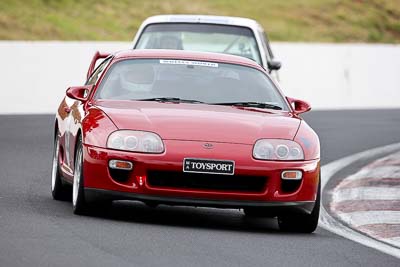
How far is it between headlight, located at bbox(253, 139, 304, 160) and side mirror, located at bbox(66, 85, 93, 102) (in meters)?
1.60

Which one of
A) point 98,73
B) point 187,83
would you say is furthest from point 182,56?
point 98,73

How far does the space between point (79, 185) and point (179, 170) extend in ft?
2.46

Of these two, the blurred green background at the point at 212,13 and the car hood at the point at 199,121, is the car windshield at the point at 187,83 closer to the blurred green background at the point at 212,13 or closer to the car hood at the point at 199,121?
the car hood at the point at 199,121

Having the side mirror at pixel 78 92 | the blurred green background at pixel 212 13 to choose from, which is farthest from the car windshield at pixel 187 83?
the blurred green background at pixel 212 13

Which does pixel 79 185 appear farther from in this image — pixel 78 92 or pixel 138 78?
pixel 138 78

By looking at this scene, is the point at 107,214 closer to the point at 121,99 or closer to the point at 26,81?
the point at 121,99

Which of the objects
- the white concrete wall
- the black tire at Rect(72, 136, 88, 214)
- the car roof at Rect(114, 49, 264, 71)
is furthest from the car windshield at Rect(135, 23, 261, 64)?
the white concrete wall

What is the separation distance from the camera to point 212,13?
44.8 m

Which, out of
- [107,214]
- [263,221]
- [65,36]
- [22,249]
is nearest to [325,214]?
[263,221]

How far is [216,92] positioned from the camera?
36.0 ft

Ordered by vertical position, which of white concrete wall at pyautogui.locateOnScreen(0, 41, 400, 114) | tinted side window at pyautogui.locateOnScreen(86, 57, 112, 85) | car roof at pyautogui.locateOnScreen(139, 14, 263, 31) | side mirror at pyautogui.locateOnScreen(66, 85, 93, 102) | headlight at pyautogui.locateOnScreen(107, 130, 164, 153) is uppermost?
headlight at pyautogui.locateOnScreen(107, 130, 164, 153)

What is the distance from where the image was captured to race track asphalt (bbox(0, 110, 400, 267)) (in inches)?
315

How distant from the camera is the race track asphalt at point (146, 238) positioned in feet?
26.3

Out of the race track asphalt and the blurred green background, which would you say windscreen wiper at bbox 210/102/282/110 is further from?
the blurred green background
